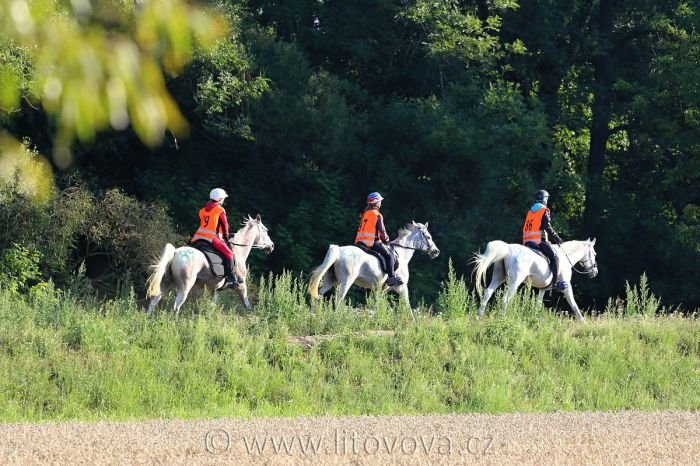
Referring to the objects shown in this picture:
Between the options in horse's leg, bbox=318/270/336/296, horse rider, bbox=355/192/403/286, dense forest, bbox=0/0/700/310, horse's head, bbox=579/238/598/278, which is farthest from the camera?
dense forest, bbox=0/0/700/310

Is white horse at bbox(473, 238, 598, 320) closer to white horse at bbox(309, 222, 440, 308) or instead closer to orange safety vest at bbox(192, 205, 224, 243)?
white horse at bbox(309, 222, 440, 308)

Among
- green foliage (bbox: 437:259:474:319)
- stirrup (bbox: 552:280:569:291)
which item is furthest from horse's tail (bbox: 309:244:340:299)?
stirrup (bbox: 552:280:569:291)

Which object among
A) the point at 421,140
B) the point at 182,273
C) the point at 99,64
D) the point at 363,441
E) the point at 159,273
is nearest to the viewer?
the point at 99,64

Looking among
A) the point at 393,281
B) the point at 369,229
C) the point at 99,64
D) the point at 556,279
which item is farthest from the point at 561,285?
the point at 99,64

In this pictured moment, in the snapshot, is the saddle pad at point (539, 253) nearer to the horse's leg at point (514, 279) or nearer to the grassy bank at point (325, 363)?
the horse's leg at point (514, 279)

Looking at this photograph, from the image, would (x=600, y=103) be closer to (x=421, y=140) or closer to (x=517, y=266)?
(x=421, y=140)

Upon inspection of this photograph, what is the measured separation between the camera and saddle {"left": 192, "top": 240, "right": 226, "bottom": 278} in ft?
68.6

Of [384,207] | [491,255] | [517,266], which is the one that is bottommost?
[517,266]

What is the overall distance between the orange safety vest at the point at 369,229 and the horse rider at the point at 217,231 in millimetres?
2376

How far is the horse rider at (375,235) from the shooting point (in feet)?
70.9

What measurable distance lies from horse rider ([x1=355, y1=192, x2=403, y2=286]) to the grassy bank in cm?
224

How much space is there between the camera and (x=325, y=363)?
54.7 ft

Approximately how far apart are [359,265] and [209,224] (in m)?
2.72

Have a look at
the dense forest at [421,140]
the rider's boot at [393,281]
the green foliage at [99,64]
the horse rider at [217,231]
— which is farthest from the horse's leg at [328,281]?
the green foliage at [99,64]
